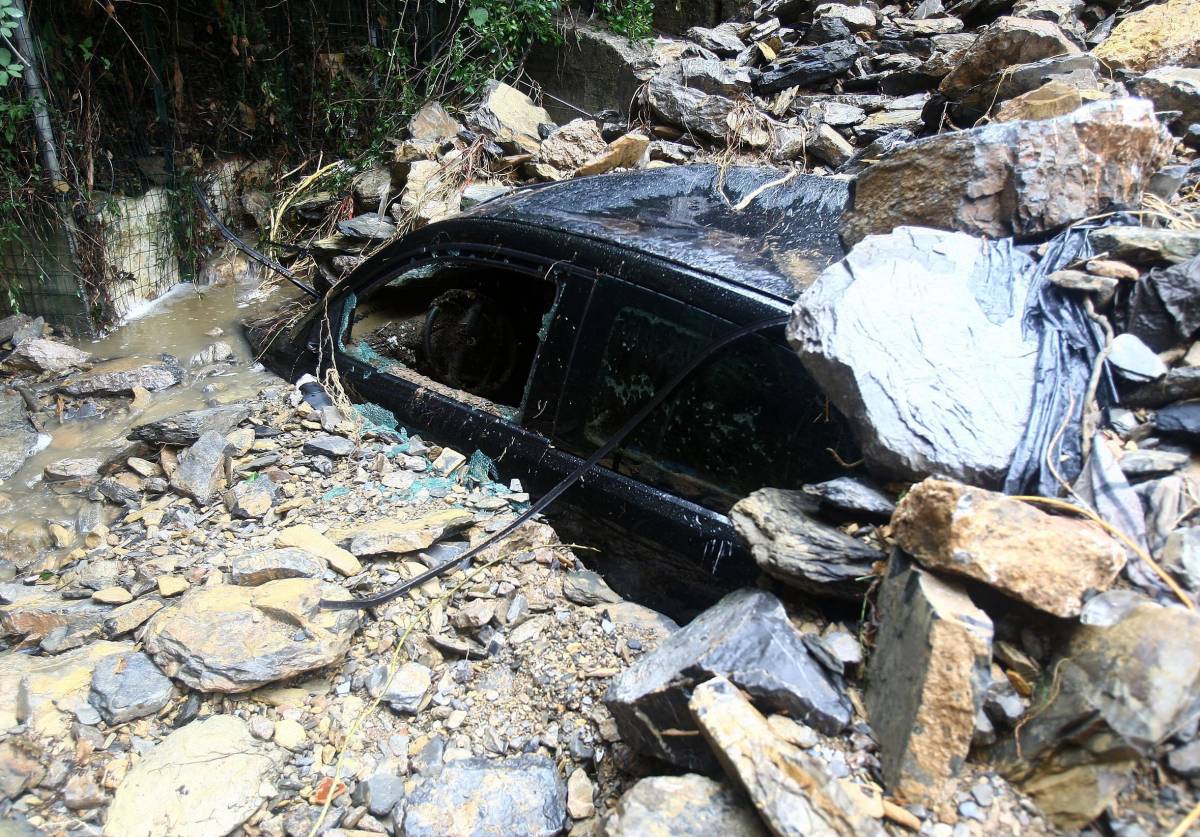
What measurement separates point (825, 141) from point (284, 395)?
3.79 metres

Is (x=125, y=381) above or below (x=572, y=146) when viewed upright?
below

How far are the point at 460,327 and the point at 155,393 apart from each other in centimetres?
213

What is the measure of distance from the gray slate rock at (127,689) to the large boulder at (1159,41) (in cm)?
512

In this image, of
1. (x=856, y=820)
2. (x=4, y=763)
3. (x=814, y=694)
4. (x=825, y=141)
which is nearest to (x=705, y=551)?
(x=814, y=694)

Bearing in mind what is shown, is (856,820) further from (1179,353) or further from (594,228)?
(594,228)

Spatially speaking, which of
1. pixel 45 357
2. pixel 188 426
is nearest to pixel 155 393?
pixel 188 426

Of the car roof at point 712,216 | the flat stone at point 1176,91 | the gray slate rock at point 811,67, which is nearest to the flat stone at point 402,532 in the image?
the car roof at point 712,216

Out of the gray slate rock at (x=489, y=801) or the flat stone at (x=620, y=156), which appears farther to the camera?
the flat stone at (x=620, y=156)

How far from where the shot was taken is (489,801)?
6.35ft

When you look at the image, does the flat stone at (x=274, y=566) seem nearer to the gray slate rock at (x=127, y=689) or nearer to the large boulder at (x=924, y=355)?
the gray slate rock at (x=127, y=689)

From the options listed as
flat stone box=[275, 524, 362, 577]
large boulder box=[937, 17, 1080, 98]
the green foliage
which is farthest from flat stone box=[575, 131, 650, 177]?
flat stone box=[275, 524, 362, 577]

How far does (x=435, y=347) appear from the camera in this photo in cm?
345

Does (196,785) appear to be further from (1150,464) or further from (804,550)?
(1150,464)

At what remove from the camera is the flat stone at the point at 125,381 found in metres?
4.45
